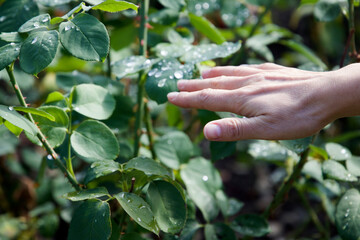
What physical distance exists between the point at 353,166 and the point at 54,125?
88 centimetres

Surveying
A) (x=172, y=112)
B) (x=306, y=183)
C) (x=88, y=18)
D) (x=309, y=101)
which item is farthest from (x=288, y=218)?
(x=88, y=18)

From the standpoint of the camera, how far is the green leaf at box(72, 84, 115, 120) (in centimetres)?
97

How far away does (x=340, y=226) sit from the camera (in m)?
0.99

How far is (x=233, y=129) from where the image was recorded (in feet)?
2.62

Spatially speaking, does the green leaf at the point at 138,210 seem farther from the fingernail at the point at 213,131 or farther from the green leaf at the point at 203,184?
the green leaf at the point at 203,184

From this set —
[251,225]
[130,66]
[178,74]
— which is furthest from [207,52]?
[251,225]

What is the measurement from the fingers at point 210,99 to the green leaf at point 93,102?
210mm

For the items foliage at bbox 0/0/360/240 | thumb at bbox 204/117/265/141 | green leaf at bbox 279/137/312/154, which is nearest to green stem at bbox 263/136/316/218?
foliage at bbox 0/0/360/240

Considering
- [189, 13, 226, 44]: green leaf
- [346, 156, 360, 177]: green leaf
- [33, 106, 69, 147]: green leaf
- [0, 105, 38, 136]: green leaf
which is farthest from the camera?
[189, 13, 226, 44]: green leaf

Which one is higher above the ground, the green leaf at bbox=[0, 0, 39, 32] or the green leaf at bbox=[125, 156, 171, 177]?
the green leaf at bbox=[0, 0, 39, 32]

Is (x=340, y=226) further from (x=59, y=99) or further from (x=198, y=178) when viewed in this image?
(x=59, y=99)

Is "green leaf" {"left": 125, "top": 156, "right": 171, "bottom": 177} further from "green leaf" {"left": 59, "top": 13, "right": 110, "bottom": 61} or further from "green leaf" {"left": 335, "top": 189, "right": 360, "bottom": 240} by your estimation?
"green leaf" {"left": 335, "top": 189, "right": 360, "bottom": 240}

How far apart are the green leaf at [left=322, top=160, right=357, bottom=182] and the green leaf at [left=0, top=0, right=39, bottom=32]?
1005mm

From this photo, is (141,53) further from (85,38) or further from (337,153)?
(337,153)
